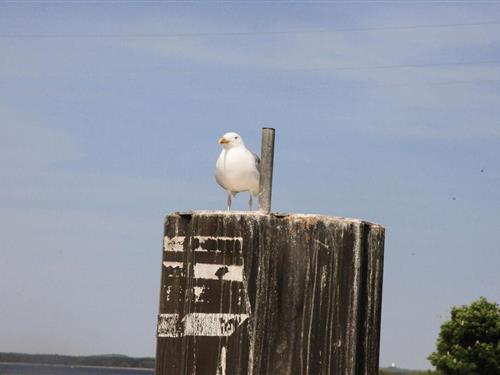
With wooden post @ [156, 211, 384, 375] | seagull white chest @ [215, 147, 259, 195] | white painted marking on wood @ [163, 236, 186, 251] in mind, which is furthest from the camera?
seagull white chest @ [215, 147, 259, 195]

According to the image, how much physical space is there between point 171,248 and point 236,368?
54cm

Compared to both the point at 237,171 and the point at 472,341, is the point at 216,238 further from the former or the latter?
the point at 472,341

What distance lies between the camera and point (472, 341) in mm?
31703

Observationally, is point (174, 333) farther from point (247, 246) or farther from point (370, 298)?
point (370, 298)

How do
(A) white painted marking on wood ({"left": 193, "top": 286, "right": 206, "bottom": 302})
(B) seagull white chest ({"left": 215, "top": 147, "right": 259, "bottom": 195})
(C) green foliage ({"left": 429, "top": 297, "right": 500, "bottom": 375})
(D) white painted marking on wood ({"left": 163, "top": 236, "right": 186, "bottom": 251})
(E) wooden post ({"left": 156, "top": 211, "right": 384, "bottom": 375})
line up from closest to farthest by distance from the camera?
(E) wooden post ({"left": 156, "top": 211, "right": 384, "bottom": 375})
(A) white painted marking on wood ({"left": 193, "top": 286, "right": 206, "bottom": 302})
(D) white painted marking on wood ({"left": 163, "top": 236, "right": 186, "bottom": 251})
(B) seagull white chest ({"left": 215, "top": 147, "right": 259, "bottom": 195})
(C) green foliage ({"left": 429, "top": 297, "right": 500, "bottom": 375})

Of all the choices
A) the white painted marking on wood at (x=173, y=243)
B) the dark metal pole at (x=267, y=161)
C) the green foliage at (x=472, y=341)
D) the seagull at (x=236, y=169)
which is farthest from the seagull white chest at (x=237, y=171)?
the green foliage at (x=472, y=341)

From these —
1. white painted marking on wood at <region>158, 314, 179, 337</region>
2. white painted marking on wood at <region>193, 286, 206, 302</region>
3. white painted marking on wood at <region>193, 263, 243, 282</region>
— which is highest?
white painted marking on wood at <region>193, 263, 243, 282</region>

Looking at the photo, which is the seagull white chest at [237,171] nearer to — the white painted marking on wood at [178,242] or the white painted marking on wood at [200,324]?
the white painted marking on wood at [178,242]

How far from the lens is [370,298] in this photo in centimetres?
413

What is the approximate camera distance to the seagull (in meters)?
5.25

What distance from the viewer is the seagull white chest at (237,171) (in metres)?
5.25

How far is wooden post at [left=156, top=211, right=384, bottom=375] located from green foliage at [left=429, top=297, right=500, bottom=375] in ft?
90.4

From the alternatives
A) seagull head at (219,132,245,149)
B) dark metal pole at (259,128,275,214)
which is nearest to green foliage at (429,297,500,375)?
seagull head at (219,132,245,149)

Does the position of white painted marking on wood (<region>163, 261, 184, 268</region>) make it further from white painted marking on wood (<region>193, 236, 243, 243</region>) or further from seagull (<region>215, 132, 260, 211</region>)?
seagull (<region>215, 132, 260, 211</region>)
